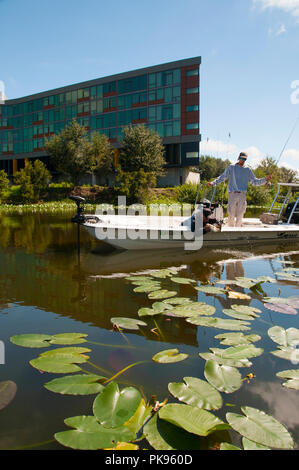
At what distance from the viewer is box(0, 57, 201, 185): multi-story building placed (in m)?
41.3

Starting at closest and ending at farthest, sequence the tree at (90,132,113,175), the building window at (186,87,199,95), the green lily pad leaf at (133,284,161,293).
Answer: the green lily pad leaf at (133,284,161,293), the tree at (90,132,113,175), the building window at (186,87,199,95)

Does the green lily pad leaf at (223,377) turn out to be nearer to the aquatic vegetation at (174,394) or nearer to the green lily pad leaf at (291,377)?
the aquatic vegetation at (174,394)

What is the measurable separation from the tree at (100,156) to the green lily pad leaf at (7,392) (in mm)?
36410

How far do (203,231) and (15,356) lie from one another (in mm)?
6299

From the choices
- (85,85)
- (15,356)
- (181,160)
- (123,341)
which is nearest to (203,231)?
(123,341)

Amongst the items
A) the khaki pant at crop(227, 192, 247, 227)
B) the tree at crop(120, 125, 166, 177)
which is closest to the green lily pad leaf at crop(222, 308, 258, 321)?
the khaki pant at crop(227, 192, 247, 227)

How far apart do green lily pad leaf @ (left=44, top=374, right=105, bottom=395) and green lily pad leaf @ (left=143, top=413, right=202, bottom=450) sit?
53cm

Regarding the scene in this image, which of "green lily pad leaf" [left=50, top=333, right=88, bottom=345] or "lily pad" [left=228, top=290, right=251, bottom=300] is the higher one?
"lily pad" [left=228, top=290, right=251, bottom=300]

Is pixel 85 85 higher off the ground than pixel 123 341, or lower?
higher

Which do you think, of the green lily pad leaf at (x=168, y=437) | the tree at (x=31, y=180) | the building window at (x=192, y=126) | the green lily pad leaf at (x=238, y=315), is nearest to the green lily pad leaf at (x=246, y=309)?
the green lily pad leaf at (x=238, y=315)

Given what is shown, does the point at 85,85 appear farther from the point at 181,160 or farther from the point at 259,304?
the point at 259,304

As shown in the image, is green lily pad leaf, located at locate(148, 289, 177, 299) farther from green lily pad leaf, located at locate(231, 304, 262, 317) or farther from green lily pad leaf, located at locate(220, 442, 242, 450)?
green lily pad leaf, located at locate(220, 442, 242, 450)

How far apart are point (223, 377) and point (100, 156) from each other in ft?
124

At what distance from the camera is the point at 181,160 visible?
140ft
